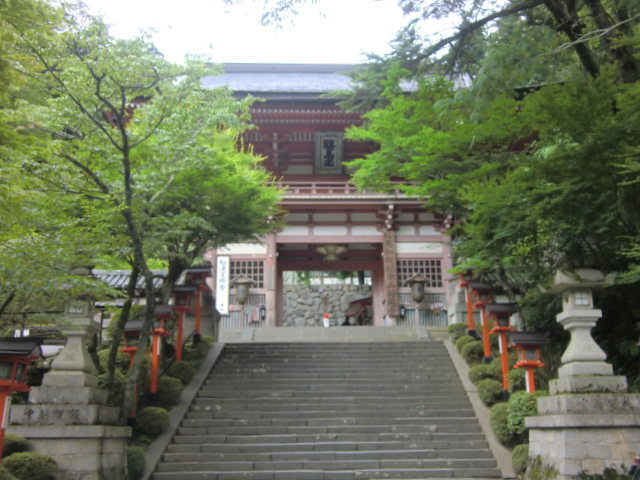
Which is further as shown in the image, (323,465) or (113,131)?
(323,465)

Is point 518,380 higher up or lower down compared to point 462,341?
lower down

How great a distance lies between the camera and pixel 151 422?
1075 cm

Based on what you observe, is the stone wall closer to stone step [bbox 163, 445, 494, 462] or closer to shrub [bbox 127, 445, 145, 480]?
stone step [bbox 163, 445, 494, 462]

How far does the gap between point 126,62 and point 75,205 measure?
2.64 m

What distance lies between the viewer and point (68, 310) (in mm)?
9000

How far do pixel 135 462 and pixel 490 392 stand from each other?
6.73 meters

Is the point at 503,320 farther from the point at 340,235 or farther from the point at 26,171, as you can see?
the point at 340,235

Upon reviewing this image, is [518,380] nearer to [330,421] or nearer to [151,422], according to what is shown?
[330,421]

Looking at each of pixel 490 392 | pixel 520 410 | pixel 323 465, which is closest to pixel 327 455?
pixel 323 465

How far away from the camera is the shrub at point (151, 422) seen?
35.2ft

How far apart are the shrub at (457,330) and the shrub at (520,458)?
5938mm

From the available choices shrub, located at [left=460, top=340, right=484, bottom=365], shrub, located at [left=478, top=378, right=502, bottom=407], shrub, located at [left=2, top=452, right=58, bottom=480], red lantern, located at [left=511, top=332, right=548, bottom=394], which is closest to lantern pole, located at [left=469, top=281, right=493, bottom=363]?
shrub, located at [left=460, top=340, right=484, bottom=365]

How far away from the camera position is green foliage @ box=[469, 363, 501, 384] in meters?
12.6

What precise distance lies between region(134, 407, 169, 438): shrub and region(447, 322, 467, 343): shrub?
7.95 meters
